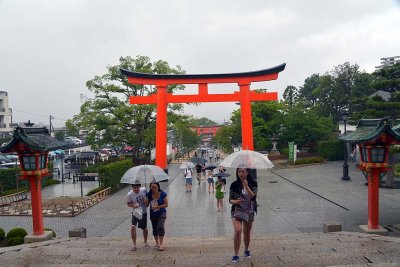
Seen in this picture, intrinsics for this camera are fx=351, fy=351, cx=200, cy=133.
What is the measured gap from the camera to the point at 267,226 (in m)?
11.6

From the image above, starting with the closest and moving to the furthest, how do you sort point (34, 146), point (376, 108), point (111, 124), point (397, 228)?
point (34, 146), point (397, 228), point (376, 108), point (111, 124)

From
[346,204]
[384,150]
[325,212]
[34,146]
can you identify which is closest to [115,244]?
[34,146]

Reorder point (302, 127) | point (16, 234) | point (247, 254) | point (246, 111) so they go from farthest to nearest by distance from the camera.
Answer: point (302, 127), point (246, 111), point (16, 234), point (247, 254)

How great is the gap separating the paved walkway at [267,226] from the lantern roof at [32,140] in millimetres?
2762

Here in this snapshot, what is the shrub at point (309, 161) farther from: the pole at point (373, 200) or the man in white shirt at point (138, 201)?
the man in white shirt at point (138, 201)

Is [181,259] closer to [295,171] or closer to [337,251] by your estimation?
[337,251]

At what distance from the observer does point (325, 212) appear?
13.4m

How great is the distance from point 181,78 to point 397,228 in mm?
17294

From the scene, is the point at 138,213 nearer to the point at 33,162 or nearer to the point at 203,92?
the point at 33,162

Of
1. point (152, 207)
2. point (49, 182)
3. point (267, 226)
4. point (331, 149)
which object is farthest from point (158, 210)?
point (331, 149)

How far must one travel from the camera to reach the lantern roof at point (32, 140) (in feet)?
30.5

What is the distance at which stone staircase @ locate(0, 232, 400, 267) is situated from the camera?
6090 millimetres

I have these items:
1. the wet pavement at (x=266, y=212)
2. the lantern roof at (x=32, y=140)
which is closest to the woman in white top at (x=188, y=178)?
the wet pavement at (x=266, y=212)

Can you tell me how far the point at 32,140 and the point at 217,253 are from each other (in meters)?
6.03
